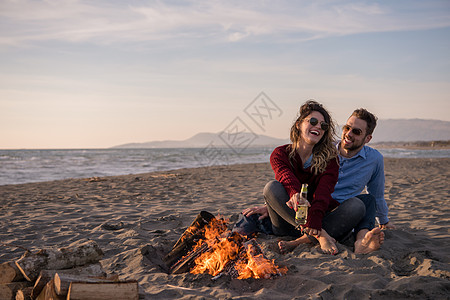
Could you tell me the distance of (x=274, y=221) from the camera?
4520 millimetres

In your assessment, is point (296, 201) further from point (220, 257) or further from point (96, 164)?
point (96, 164)

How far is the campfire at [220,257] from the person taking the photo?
3354 millimetres

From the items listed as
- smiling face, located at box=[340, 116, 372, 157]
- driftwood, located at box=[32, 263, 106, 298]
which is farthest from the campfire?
smiling face, located at box=[340, 116, 372, 157]

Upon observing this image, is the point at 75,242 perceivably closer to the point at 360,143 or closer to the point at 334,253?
the point at 334,253

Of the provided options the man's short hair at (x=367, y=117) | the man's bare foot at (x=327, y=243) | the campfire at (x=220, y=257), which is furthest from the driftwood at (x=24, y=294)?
the man's short hair at (x=367, y=117)

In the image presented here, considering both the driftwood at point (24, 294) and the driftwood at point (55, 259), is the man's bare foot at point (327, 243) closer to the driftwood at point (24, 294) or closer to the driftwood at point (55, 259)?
the driftwood at point (55, 259)

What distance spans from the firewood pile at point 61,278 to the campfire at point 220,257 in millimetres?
990

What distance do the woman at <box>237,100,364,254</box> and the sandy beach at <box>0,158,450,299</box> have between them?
35 cm

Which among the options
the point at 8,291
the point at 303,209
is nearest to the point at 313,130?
the point at 303,209

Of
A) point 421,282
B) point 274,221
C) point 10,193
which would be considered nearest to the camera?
point 421,282

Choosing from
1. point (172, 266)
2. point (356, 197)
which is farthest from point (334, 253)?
point (172, 266)

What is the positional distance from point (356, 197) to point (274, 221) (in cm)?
109

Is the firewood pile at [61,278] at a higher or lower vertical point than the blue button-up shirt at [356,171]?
lower

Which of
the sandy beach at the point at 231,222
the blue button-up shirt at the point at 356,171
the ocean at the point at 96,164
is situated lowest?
the ocean at the point at 96,164
